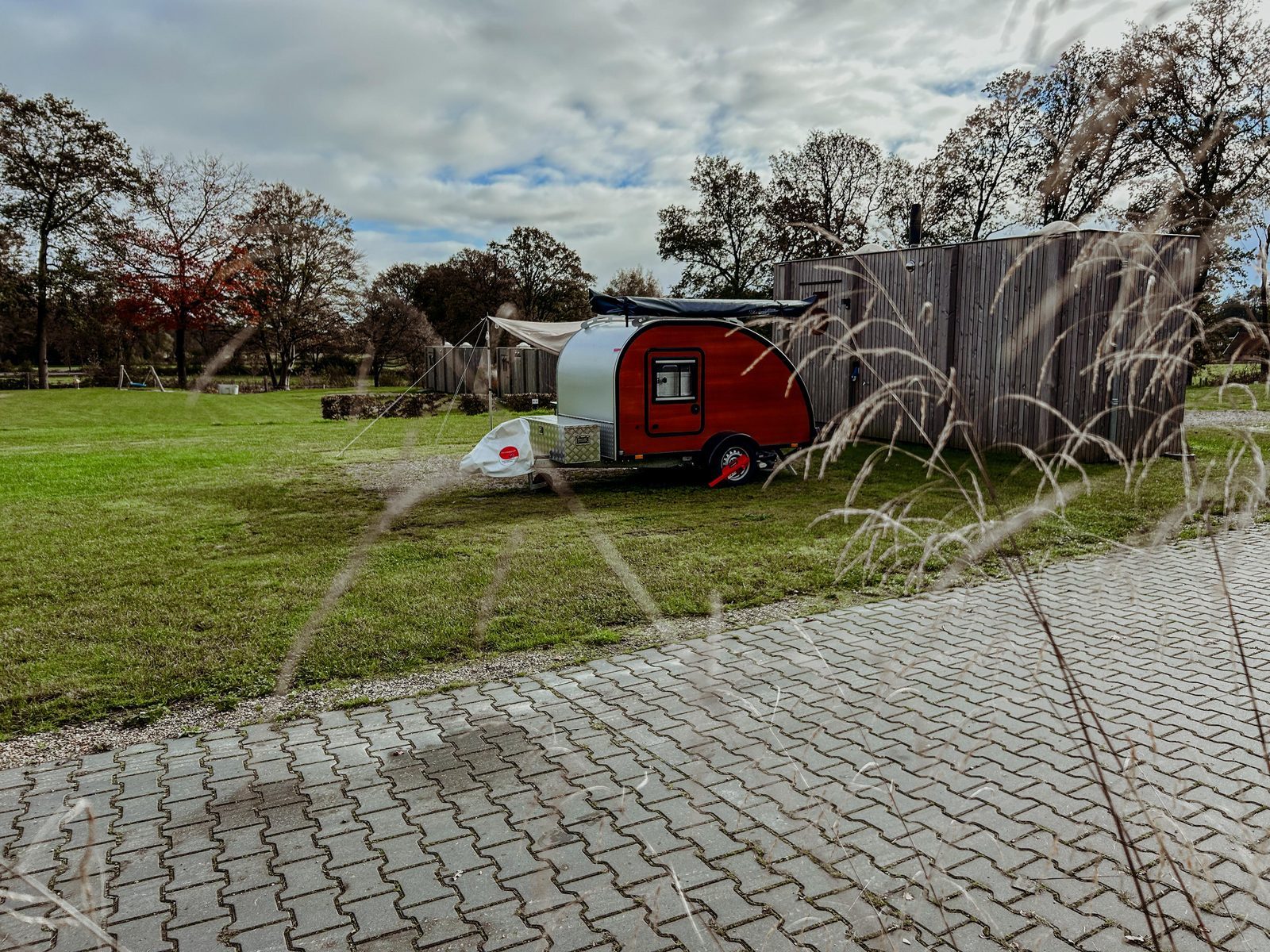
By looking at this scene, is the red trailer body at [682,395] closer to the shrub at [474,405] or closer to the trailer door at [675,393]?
the trailer door at [675,393]

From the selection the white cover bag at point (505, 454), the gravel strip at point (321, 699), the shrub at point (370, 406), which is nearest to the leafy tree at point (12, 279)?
the shrub at point (370, 406)

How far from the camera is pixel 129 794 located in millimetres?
3760

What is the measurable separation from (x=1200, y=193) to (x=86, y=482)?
13.5 m

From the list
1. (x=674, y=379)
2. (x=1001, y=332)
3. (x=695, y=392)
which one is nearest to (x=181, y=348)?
(x=674, y=379)

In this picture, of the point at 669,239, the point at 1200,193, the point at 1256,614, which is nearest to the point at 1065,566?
the point at 1256,614

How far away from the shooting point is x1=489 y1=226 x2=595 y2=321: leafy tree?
150 feet

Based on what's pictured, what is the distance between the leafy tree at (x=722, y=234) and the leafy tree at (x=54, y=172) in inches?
874

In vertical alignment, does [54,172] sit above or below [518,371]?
above

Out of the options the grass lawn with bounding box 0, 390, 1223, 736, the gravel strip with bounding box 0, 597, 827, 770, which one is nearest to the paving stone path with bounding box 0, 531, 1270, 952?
the gravel strip with bounding box 0, 597, 827, 770

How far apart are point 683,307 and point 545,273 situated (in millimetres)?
37036

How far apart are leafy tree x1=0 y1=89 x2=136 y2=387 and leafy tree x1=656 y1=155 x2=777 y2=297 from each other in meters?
22.2

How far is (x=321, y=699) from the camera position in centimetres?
479

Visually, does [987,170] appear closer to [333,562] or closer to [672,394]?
[672,394]

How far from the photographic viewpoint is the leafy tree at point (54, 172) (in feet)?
103
